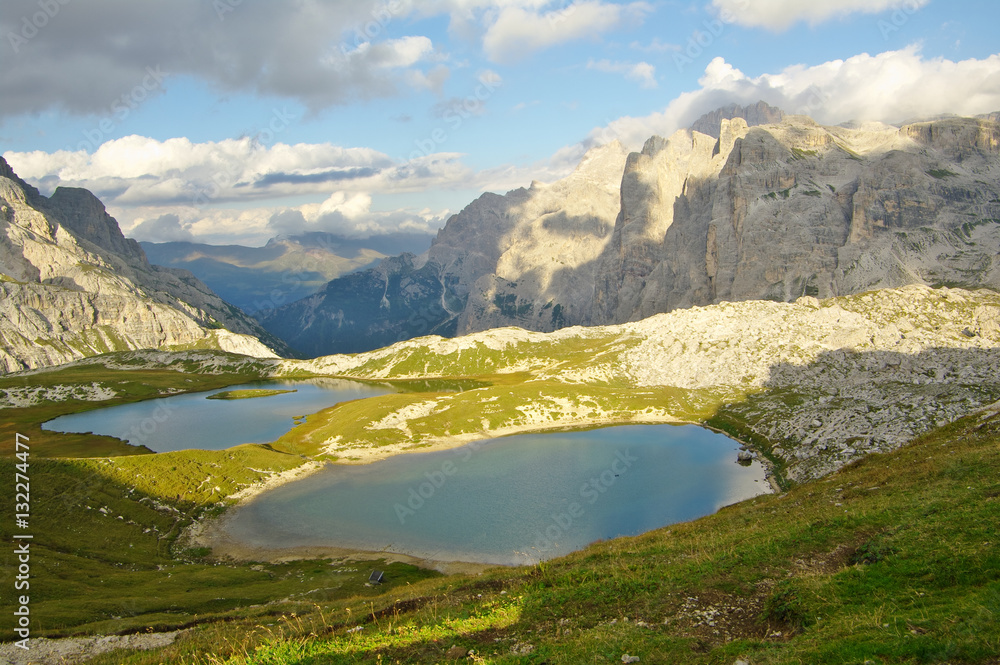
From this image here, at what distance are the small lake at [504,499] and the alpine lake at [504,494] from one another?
170mm

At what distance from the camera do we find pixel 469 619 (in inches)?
773

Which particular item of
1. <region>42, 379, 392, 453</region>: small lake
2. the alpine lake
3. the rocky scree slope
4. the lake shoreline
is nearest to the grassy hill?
the rocky scree slope

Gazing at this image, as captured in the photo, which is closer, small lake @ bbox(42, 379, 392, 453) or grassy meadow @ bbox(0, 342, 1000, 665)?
grassy meadow @ bbox(0, 342, 1000, 665)

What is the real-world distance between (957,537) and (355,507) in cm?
6878

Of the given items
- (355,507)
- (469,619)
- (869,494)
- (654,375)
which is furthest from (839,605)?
(654,375)

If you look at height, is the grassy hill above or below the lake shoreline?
above

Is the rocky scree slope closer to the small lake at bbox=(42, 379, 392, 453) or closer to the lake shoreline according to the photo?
the lake shoreline

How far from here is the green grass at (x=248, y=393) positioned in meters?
174

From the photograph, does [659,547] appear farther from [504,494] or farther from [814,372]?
[814,372]

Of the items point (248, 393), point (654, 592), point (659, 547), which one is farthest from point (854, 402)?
point (248, 393)

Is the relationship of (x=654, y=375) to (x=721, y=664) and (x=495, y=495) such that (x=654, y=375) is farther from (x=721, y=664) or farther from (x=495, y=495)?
(x=721, y=664)

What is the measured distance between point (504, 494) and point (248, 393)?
132513 mm

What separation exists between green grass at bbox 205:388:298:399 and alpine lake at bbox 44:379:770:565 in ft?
182

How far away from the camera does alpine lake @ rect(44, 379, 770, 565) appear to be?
63222 mm
